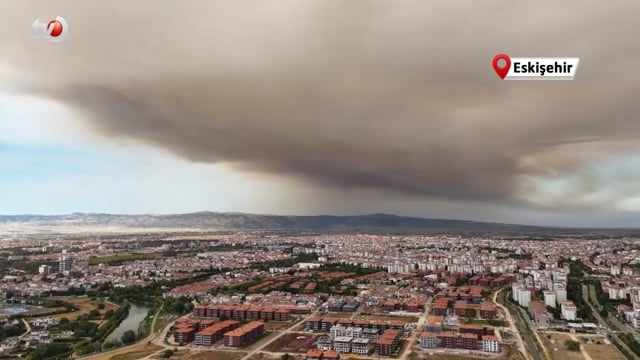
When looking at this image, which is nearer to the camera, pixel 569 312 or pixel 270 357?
pixel 270 357

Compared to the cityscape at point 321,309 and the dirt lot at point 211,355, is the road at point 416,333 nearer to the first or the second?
the cityscape at point 321,309

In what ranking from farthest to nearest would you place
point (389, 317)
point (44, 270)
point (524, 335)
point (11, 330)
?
point (44, 270), point (389, 317), point (11, 330), point (524, 335)

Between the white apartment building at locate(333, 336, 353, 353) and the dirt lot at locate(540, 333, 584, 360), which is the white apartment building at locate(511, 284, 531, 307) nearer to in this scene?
the dirt lot at locate(540, 333, 584, 360)

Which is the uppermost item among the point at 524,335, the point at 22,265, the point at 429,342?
the point at 22,265

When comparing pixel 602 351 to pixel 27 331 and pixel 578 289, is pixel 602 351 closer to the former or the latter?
pixel 578 289

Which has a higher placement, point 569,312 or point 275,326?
point 569,312

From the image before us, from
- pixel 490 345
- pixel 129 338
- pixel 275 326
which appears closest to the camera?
pixel 490 345

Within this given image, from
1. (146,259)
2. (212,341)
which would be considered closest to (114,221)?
(146,259)

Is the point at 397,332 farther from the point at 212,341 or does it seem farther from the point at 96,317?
the point at 96,317

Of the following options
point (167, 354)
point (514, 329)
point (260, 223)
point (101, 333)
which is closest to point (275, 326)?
point (167, 354)
